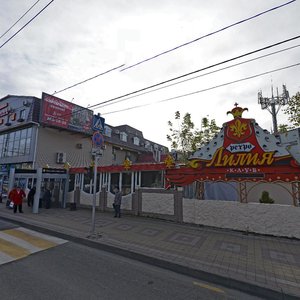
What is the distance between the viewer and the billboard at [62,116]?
20.2 m

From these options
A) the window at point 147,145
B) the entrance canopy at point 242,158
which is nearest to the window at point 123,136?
the window at point 147,145

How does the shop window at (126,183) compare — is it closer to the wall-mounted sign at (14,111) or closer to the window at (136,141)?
the wall-mounted sign at (14,111)

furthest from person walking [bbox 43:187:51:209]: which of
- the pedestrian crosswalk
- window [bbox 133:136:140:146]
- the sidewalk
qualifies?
window [bbox 133:136:140:146]

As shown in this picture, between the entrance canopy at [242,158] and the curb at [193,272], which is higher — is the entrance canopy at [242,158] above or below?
above

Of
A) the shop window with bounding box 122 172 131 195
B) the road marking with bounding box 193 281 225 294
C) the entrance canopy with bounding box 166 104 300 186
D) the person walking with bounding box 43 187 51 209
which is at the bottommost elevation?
the road marking with bounding box 193 281 225 294

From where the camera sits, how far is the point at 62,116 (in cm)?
2145

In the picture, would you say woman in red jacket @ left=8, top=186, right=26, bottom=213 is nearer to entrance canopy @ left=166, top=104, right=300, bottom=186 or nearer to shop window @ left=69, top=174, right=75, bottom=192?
shop window @ left=69, top=174, right=75, bottom=192

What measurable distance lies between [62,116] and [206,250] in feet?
62.8

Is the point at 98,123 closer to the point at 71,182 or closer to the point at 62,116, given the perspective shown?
the point at 71,182

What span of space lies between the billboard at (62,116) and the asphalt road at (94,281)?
52.4 feet

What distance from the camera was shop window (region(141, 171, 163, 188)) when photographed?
1247cm

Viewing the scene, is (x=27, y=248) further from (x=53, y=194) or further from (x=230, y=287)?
(x=53, y=194)

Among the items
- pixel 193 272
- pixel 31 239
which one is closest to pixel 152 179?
pixel 31 239

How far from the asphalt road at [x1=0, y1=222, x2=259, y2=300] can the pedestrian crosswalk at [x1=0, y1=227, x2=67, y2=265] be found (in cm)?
49
